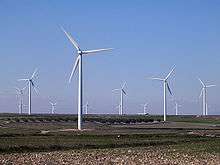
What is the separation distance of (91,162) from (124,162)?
2291mm

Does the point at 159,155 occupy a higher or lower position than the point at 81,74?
lower

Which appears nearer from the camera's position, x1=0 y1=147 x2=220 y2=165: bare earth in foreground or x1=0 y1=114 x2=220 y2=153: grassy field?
x1=0 y1=147 x2=220 y2=165: bare earth in foreground

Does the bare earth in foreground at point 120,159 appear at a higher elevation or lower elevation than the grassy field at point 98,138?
higher

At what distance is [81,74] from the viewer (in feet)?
300

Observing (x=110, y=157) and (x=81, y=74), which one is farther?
(x=81, y=74)

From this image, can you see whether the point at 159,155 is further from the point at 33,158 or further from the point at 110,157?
the point at 33,158

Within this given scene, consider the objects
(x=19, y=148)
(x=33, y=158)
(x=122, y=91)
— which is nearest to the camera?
(x=33, y=158)

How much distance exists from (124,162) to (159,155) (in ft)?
18.0

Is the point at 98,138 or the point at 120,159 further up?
the point at 120,159

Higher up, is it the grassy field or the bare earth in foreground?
the bare earth in foreground

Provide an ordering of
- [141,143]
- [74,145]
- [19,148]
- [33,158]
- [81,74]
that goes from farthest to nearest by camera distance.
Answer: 1. [81,74]
2. [141,143]
3. [74,145]
4. [19,148]
5. [33,158]

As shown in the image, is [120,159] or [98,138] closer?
[120,159]

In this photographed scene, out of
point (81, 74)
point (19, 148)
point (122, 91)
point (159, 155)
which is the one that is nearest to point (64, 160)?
point (159, 155)

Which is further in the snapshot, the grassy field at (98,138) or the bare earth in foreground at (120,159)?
the grassy field at (98,138)
